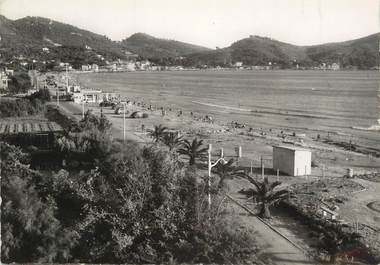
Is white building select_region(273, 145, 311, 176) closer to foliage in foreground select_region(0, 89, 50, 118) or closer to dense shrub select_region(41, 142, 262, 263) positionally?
dense shrub select_region(41, 142, 262, 263)

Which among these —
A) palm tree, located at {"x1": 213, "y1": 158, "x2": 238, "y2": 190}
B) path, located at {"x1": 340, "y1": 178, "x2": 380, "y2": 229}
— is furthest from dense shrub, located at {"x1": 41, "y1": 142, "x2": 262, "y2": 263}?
path, located at {"x1": 340, "y1": 178, "x2": 380, "y2": 229}

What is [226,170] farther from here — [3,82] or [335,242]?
[3,82]

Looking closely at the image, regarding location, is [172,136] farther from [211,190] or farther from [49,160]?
[211,190]

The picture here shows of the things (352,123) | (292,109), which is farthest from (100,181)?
(292,109)

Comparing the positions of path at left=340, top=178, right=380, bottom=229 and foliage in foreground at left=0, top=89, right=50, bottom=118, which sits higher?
foliage in foreground at left=0, top=89, right=50, bottom=118

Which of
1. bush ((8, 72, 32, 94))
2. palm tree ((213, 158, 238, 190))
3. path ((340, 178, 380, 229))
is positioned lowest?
path ((340, 178, 380, 229))

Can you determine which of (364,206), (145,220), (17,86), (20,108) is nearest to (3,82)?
(17,86)

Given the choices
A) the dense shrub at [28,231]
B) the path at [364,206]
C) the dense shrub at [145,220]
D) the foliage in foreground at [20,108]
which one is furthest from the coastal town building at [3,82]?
Result: the dense shrub at [28,231]
